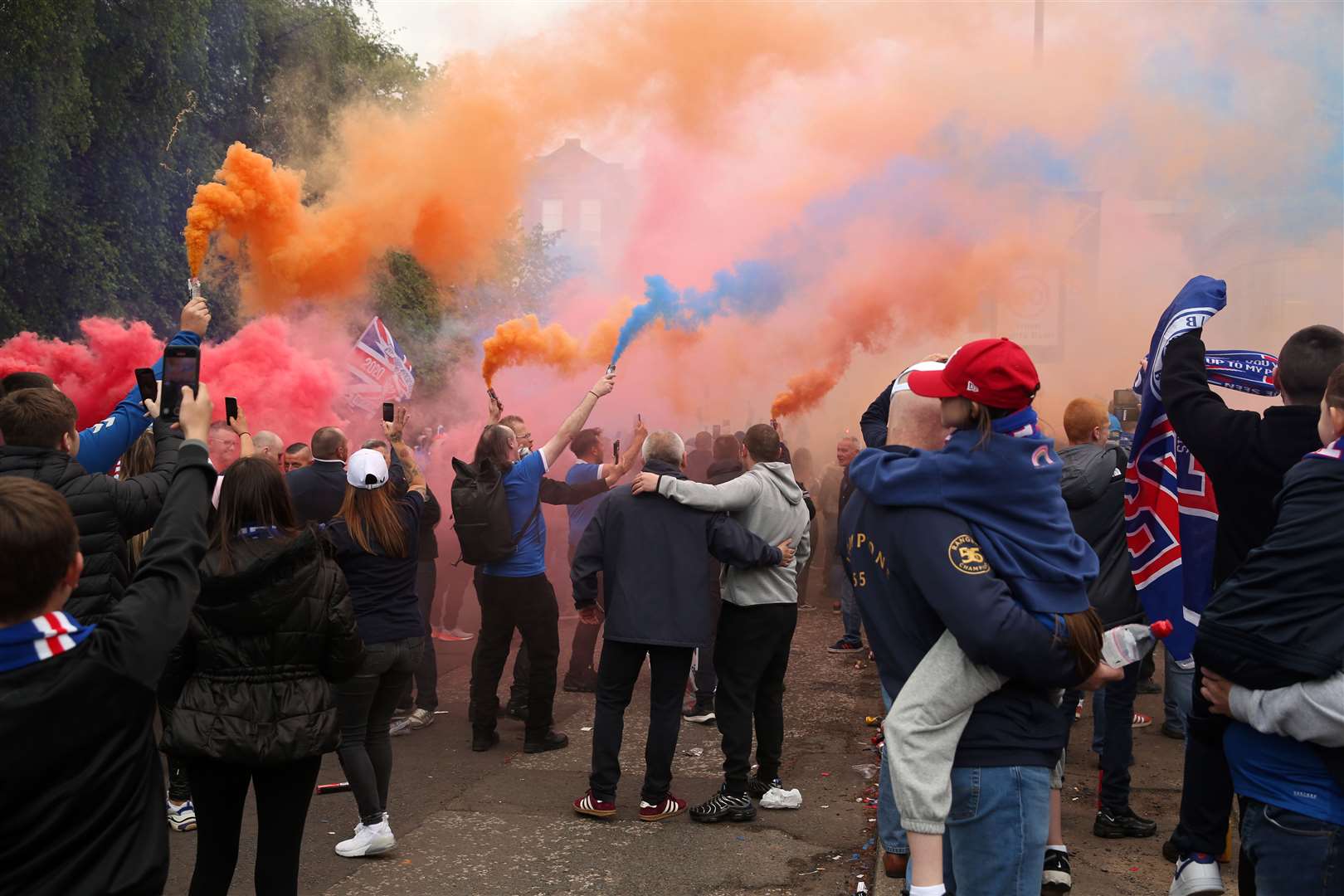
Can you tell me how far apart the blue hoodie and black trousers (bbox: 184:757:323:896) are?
2345 mm

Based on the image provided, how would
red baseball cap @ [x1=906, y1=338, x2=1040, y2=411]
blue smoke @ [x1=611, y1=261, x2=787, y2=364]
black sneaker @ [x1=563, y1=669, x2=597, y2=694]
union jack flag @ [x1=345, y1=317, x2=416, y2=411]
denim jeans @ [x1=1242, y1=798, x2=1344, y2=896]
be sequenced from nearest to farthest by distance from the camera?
1. denim jeans @ [x1=1242, y1=798, x2=1344, y2=896]
2. red baseball cap @ [x1=906, y1=338, x2=1040, y2=411]
3. black sneaker @ [x1=563, y1=669, x2=597, y2=694]
4. union jack flag @ [x1=345, y1=317, x2=416, y2=411]
5. blue smoke @ [x1=611, y1=261, x2=787, y2=364]

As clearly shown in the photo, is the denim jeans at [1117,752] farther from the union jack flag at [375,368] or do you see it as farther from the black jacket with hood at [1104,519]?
the union jack flag at [375,368]

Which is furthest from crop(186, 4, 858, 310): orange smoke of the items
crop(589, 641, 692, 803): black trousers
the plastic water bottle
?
the plastic water bottle

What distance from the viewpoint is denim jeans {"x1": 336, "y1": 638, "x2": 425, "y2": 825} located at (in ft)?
17.6

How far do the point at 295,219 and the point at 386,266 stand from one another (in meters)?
5.36

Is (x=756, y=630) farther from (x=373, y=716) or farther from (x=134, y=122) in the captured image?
(x=134, y=122)

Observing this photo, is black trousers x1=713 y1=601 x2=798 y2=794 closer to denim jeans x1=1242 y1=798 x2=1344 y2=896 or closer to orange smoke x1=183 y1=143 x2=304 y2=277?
denim jeans x1=1242 y1=798 x2=1344 y2=896

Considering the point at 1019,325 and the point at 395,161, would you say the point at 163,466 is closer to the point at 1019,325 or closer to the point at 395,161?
the point at 395,161

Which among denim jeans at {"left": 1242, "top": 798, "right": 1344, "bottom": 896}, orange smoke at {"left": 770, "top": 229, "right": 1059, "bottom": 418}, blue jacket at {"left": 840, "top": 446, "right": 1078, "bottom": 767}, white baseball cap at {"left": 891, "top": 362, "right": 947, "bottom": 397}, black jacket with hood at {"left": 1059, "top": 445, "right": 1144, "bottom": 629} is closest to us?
denim jeans at {"left": 1242, "top": 798, "right": 1344, "bottom": 896}

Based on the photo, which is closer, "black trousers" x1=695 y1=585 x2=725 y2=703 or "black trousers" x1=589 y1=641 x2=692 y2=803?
"black trousers" x1=589 y1=641 x2=692 y2=803

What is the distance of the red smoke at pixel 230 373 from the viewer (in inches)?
450

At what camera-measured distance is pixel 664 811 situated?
6023 millimetres

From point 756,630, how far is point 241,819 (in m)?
3.05

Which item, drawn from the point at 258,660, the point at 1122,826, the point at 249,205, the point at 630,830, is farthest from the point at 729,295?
the point at 258,660
